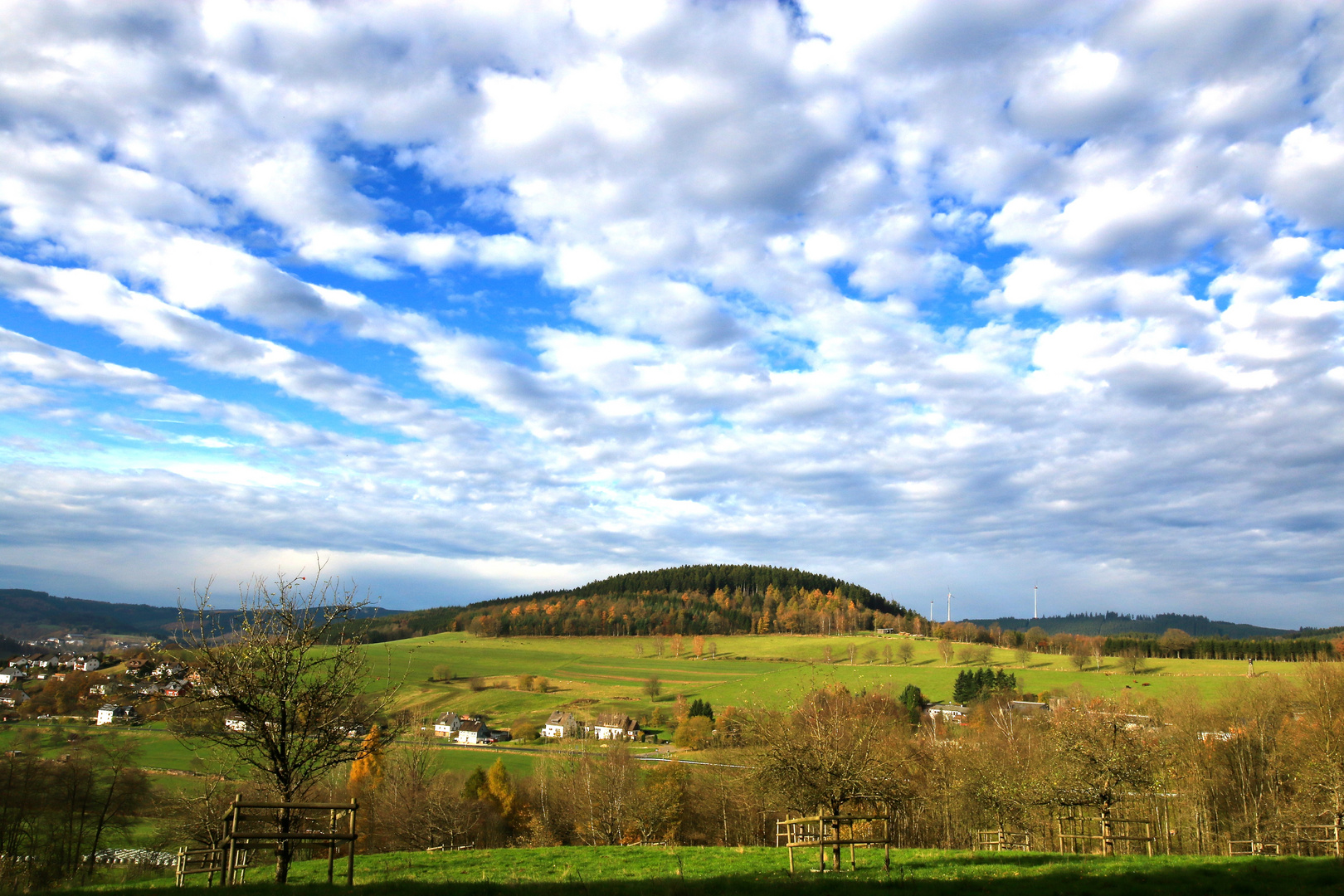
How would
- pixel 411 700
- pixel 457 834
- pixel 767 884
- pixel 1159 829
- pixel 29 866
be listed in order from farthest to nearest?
1. pixel 411 700
2. pixel 457 834
3. pixel 1159 829
4. pixel 29 866
5. pixel 767 884

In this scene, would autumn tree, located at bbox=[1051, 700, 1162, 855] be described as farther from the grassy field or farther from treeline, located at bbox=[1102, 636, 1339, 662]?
treeline, located at bbox=[1102, 636, 1339, 662]

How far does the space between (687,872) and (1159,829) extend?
4636 cm

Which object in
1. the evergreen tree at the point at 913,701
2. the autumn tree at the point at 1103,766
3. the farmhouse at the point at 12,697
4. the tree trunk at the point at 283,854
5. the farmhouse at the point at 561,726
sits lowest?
the farmhouse at the point at 561,726

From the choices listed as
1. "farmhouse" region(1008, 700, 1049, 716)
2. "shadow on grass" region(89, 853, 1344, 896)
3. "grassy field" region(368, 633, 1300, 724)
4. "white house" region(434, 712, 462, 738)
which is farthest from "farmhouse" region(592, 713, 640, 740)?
"shadow on grass" region(89, 853, 1344, 896)

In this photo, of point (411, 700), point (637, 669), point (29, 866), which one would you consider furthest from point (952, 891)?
point (637, 669)

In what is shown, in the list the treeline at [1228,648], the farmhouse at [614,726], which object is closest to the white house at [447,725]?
the farmhouse at [614,726]

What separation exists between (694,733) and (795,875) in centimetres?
8634

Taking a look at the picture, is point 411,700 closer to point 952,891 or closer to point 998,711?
point 998,711

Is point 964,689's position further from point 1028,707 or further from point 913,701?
point 913,701

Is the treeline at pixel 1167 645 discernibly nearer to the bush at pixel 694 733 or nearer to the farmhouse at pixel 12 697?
the bush at pixel 694 733

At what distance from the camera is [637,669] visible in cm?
16100

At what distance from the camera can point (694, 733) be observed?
3844 inches

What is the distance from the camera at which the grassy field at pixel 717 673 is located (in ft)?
387

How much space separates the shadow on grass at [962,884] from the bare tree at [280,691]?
340 centimetres
